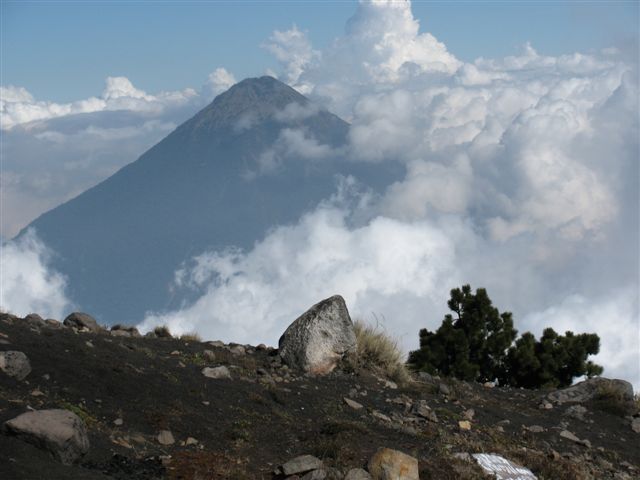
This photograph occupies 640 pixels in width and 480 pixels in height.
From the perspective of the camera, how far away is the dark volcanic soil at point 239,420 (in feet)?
33.3

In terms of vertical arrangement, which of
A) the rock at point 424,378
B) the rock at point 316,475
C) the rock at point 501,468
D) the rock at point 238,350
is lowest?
the rock at point 316,475

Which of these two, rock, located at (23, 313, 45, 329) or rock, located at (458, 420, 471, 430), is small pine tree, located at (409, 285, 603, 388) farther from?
rock, located at (23, 313, 45, 329)

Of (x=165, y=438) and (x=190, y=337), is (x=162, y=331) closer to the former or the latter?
(x=190, y=337)

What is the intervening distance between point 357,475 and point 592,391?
1106 cm

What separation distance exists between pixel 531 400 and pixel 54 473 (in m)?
12.9

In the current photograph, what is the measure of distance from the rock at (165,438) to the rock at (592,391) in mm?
10762

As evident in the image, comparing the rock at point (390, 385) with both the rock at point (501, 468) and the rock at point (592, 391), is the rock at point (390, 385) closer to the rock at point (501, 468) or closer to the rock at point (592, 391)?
the rock at point (592, 391)

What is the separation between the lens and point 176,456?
10.3 m

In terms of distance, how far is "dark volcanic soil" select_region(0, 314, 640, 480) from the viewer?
33.3 ft

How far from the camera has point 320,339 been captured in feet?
56.5

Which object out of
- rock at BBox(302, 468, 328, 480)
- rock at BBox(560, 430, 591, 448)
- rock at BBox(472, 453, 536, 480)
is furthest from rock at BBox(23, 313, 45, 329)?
rock at BBox(560, 430, 591, 448)

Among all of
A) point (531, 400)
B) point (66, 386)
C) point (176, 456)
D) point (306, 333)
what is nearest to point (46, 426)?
point (176, 456)

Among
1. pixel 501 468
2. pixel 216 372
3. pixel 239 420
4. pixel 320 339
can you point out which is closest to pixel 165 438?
pixel 239 420

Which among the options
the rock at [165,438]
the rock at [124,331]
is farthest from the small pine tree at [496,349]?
the rock at [165,438]
